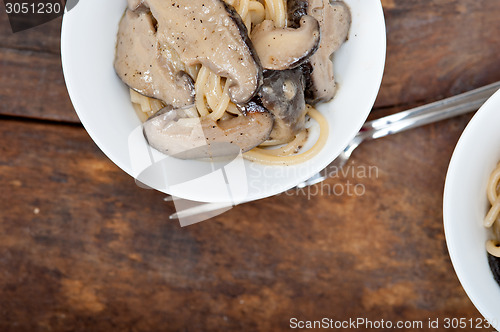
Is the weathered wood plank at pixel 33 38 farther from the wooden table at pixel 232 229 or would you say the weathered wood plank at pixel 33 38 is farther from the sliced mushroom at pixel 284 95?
the sliced mushroom at pixel 284 95

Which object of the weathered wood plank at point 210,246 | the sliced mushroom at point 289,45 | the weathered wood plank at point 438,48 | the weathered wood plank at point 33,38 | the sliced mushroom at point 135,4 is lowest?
the weathered wood plank at point 210,246

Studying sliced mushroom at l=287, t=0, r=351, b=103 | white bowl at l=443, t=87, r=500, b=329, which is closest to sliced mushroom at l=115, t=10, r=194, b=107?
sliced mushroom at l=287, t=0, r=351, b=103

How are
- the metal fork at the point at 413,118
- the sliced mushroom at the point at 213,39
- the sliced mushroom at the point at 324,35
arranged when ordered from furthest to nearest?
the metal fork at the point at 413,118 → the sliced mushroom at the point at 324,35 → the sliced mushroom at the point at 213,39

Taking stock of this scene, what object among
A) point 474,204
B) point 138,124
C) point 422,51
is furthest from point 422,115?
point 138,124

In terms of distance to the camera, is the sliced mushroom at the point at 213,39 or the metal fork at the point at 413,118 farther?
the metal fork at the point at 413,118

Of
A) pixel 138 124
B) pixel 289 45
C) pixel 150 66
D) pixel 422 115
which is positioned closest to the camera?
pixel 289 45

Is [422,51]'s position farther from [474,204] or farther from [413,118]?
[474,204]

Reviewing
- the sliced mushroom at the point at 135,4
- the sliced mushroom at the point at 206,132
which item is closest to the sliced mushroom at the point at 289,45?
the sliced mushroom at the point at 206,132
